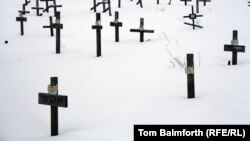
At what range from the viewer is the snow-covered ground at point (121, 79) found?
5379mm

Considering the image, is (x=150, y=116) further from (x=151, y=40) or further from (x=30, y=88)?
(x=151, y=40)

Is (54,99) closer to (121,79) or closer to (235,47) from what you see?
(121,79)

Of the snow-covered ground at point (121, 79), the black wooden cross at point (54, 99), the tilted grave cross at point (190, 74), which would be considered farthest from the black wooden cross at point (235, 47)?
the black wooden cross at point (54, 99)

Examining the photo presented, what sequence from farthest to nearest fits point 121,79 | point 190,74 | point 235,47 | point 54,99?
point 235,47 < point 121,79 < point 190,74 < point 54,99

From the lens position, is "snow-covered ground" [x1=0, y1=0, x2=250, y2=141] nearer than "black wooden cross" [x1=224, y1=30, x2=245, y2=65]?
Yes

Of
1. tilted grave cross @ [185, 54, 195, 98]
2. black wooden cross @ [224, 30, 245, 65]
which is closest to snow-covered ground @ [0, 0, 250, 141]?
tilted grave cross @ [185, 54, 195, 98]

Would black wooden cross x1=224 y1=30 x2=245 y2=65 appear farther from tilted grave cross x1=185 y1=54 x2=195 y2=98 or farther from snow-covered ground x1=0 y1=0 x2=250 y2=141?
tilted grave cross x1=185 y1=54 x2=195 y2=98

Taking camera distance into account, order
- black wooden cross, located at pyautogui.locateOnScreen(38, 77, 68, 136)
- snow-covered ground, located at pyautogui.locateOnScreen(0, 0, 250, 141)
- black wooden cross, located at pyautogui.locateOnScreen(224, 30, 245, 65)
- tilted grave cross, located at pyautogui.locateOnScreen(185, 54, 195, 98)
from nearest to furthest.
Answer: black wooden cross, located at pyautogui.locateOnScreen(38, 77, 68, 136) → snow-covered ground, located at pyautogui.locateOnScreen(0, 0, 250, 141) → tilted grave cross, located at pyautogui.locateOnScreen(185, 54, 195, 98) → black wooden cross, located at pyautogui.locateOnScreen(224, 30, 245, 65)

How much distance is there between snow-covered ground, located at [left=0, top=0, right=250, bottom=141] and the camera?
5.38m

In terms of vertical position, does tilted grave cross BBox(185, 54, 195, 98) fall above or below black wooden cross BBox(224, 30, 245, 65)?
below

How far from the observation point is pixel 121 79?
8.15m

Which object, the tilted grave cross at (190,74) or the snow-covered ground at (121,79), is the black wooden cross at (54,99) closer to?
the snow-covered ground at (121,79)

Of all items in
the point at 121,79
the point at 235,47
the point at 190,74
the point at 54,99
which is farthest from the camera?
the point at 235,47

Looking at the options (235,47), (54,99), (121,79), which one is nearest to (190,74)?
(54,99)
